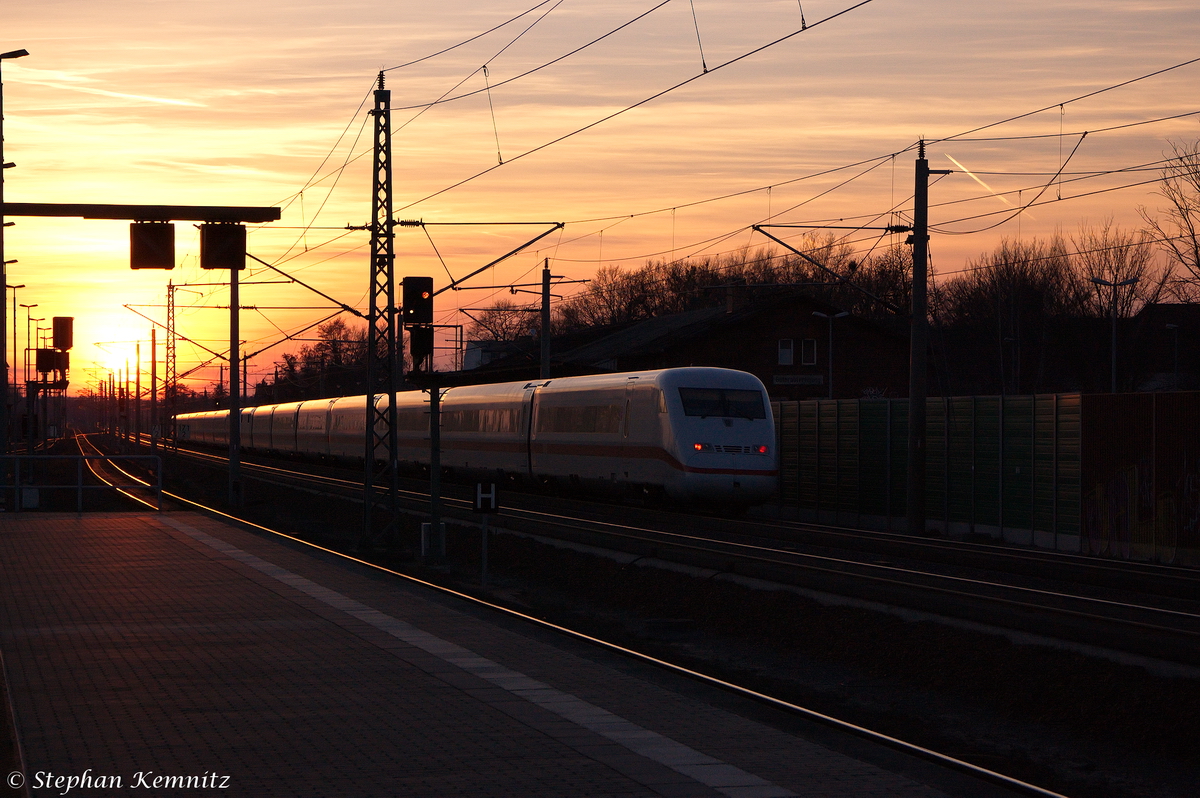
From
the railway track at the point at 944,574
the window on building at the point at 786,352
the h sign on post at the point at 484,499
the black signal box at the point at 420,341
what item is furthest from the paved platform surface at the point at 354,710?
the window on building at the point at 786,352

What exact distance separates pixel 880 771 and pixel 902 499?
22.1 meters

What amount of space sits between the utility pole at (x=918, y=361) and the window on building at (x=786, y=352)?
3829 centimetres

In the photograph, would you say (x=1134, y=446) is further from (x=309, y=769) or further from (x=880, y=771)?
(x=309, y=769)

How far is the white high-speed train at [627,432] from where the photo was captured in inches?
1173

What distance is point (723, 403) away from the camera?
30.5 m

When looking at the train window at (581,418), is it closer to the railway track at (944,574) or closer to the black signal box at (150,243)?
the railway track at (944,574)

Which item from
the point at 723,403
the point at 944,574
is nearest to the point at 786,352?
the point at 723,403

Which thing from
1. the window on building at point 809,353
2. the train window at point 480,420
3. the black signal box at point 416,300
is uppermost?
the window on building at point 809,353

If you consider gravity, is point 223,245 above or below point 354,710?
above

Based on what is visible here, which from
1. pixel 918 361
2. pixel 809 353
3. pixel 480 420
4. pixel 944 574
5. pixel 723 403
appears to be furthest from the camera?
pixel 809 353

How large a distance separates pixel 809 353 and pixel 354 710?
193 feet

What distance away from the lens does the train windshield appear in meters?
30.1

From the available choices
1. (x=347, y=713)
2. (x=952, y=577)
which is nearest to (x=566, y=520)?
(x=952, y=577)

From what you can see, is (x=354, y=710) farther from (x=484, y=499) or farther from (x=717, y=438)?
(x=717, y=438)
